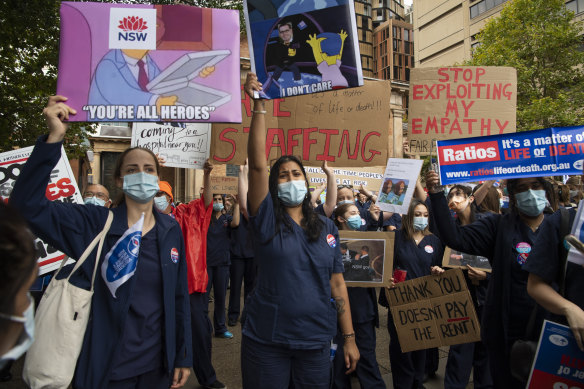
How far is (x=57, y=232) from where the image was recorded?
2029 mm

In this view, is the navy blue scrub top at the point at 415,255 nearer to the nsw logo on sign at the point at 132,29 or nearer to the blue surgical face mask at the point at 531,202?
the blue surgical face mask at the point at 531,202

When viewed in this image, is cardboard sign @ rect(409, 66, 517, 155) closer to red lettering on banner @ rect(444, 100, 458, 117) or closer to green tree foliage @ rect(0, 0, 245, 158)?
red lettering on banner @ rect(444, 100, 458, 117)

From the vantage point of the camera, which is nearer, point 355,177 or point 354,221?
point 354,221

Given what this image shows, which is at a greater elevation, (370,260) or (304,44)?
(304,44)

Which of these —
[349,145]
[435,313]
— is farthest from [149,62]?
[435,313]

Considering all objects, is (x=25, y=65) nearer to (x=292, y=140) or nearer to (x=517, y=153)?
(x=292, y=140)

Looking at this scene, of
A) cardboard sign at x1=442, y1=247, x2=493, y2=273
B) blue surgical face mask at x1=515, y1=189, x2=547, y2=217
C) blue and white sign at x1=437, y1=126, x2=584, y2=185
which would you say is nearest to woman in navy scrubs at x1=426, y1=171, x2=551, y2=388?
blue surgical face mask at x1=515, y1=189, x2=547, y2=217

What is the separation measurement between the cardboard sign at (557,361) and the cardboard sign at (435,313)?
164 centimetres

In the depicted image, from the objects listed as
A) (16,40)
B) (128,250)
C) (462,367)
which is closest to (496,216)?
(462,367)

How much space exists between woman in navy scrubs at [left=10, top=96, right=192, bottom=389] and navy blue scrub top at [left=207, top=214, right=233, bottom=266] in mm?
3716

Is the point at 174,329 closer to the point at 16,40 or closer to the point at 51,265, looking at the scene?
the point at 51,265

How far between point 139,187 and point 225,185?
128 inches

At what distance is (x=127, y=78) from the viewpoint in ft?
9.39

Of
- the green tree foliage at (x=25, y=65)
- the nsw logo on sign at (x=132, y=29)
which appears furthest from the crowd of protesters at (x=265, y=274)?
the green tree foliage at (x=25, y=65)
